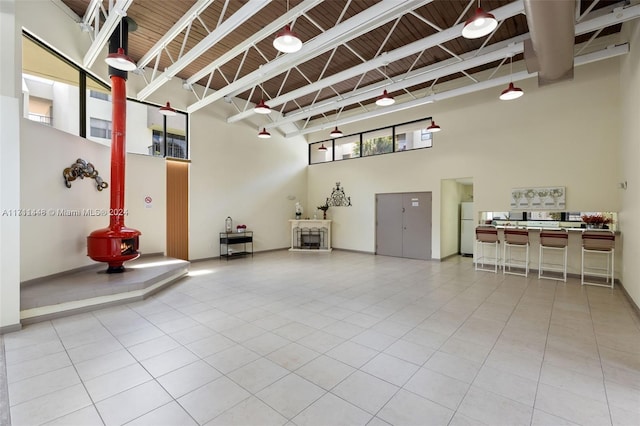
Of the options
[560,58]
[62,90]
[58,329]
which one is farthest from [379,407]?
[62,90]

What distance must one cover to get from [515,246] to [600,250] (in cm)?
155

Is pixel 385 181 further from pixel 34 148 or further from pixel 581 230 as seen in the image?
pixel 34 148

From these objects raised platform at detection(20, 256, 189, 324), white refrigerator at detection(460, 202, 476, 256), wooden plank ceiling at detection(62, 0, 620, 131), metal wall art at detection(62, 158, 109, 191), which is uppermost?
wooden plank ceiling at detection(62, 0, 620, 131)

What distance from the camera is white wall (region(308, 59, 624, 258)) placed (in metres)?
5.57

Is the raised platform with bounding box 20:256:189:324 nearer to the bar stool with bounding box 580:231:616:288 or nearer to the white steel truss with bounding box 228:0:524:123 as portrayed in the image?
the white steel truss with bounding box 228:0:524:123

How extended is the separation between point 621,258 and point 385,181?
538cm

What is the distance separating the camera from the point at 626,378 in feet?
7.90

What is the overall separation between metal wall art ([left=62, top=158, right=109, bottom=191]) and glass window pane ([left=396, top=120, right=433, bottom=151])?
7.52m

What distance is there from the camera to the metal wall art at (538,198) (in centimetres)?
601

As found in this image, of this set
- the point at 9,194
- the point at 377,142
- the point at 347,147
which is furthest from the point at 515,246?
the point at 9,194

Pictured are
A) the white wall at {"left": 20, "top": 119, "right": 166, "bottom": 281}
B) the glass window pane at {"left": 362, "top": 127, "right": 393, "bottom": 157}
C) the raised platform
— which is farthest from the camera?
the glass window pane at {"left": 362, "top": 127, "right": 393, "bottom": 157}

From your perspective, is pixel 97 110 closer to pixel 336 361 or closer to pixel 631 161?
pixel 336 361

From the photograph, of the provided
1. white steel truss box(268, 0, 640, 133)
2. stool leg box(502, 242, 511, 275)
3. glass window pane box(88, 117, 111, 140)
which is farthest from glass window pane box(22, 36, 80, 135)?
stool leg box(502, 242, 511, 275)

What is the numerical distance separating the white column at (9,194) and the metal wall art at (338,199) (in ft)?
26.1
